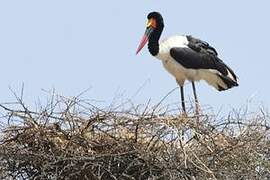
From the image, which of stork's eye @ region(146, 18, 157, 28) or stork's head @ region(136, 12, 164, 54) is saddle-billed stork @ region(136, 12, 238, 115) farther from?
stork's eye @ region(146, 18, 157, 28)

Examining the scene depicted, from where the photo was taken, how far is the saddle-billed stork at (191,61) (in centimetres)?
1471

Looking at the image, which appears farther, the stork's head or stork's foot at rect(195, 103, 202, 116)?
the stork's head

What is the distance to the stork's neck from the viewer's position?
48.8 ft

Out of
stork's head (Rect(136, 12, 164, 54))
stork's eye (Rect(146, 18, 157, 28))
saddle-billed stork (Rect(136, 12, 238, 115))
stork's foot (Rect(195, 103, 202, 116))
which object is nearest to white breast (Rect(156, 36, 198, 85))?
saddle-billed stork (Rect(136, 12, 238, 115))

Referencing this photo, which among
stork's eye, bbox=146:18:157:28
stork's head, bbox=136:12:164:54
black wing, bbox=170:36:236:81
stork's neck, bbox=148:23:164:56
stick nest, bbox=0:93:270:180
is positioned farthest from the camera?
stork's eye, bbox=146:18:157:28

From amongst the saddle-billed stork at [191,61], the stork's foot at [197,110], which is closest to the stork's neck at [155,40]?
the saddle-billed stork at [191,61]

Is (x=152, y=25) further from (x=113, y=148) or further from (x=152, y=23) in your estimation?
(x=113, y=148)

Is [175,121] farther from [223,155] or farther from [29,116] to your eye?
[29,116]

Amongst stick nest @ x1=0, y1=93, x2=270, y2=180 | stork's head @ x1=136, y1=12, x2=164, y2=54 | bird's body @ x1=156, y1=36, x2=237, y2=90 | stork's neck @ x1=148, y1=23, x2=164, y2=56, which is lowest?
stick nest @ x1=0, y1=93, x2=270, y2=180

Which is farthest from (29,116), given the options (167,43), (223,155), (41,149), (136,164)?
(167,43)

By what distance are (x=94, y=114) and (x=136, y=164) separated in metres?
0.61

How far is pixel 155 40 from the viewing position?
1505cm

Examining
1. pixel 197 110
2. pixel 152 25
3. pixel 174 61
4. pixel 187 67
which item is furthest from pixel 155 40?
pixel 197 110

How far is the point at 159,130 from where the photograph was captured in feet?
35.0
